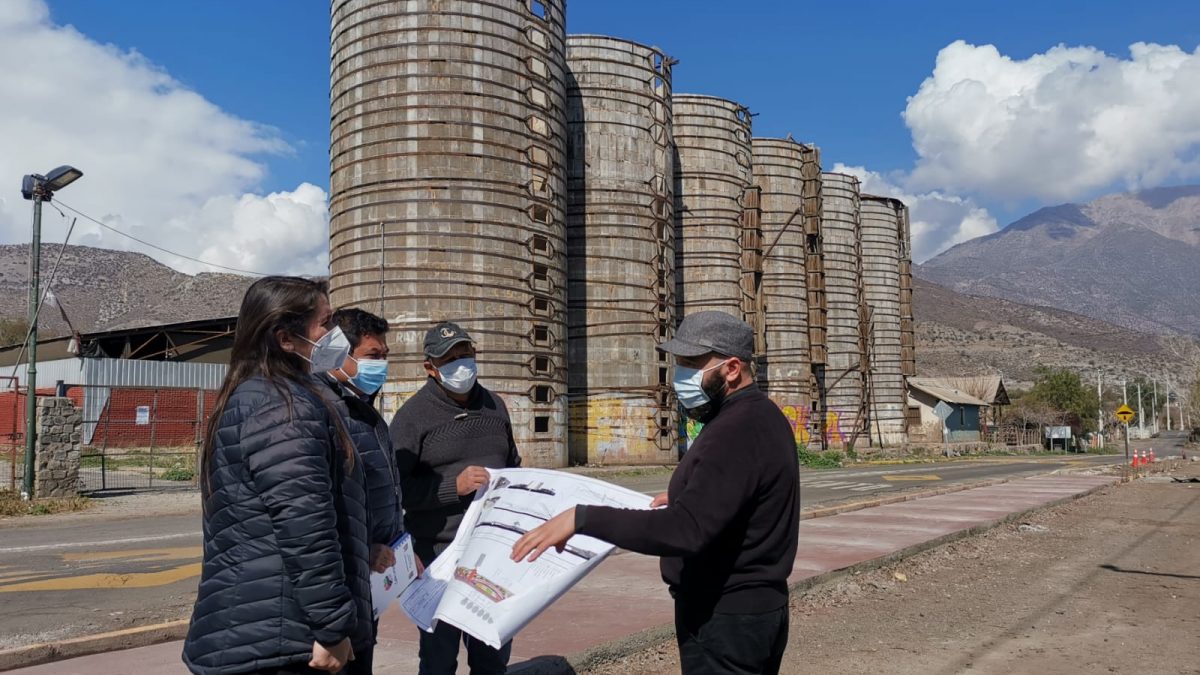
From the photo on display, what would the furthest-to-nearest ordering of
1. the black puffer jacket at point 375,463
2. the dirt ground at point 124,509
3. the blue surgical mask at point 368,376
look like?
1. the dirt ground at point 124,509
2. the blue surgical mask at point 368,376
3. the black puffer jacket at point 375,463

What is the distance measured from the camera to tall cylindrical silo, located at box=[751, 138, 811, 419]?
4647cm

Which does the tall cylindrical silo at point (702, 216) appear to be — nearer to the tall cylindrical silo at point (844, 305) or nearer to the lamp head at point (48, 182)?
the tall cylindrical silo at point (844, 305)

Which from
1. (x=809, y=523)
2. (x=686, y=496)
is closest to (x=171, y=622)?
(x=686, y=496)

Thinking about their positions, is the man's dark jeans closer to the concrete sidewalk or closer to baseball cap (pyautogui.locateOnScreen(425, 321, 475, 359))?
the concrete sidewalk

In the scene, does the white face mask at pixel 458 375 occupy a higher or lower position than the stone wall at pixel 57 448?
higher

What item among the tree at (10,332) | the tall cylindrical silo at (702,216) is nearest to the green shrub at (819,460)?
the tall cylindrical silo at (702,216)

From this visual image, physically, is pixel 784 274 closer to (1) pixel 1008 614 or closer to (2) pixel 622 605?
(1) pixel 1008 614

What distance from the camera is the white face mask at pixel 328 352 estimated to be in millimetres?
3258

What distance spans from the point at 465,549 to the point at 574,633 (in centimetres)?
313

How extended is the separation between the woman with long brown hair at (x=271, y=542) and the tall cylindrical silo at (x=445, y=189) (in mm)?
24318

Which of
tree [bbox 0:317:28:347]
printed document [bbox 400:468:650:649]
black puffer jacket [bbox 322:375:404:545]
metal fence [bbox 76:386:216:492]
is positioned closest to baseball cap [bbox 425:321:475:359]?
black puffer jacket [bbox 322:375:404:545]

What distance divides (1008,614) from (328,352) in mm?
7023

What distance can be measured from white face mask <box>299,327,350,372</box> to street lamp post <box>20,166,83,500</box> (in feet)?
53.9

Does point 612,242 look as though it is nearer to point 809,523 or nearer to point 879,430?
point 809,523
